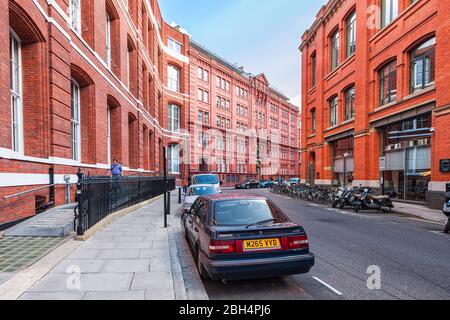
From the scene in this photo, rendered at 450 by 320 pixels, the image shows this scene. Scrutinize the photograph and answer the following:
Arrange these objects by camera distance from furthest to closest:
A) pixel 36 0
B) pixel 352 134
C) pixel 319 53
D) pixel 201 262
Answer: pixel 319 53 < pixel 352 134 < pixel 36 0 < pixel 201 262

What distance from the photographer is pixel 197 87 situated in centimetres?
3969

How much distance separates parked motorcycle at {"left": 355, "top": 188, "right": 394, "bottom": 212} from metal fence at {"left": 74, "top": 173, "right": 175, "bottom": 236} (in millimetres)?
9603

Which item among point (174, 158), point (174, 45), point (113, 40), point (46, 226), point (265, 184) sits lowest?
point (265, 184)

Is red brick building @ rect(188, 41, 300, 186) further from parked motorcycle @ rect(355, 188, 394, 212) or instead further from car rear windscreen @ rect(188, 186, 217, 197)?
parked motorcycle @ rect(355, 188, 394, 212)

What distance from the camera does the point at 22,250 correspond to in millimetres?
5500

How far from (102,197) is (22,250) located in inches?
129

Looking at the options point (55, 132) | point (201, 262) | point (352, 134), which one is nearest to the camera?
point (201, 262)

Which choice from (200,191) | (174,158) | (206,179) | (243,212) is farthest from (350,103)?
Result: (174,158)

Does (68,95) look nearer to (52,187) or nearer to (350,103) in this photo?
(52,187)

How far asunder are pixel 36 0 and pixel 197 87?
32.1 metres

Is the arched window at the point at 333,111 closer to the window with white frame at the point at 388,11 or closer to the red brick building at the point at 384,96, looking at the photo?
the red brick building at the point at 384,96

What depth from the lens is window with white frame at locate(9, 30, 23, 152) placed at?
823 centimetres
